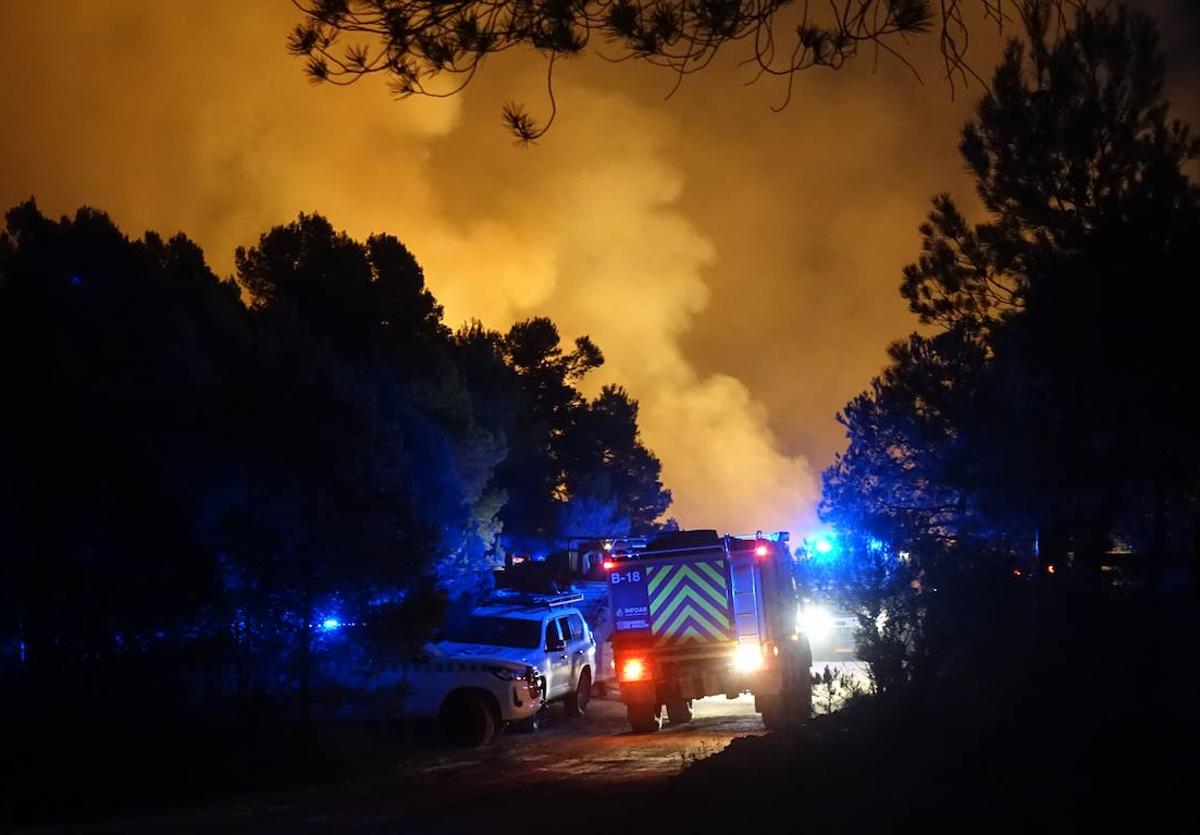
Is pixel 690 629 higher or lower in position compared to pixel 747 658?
higher

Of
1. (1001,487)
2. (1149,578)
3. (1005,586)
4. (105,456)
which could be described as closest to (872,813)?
(1005,586)

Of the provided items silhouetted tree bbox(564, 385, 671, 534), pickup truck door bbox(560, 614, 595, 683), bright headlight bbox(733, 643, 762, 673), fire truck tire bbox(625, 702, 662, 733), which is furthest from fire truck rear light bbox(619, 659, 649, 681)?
silhouetted tree bbox(564, 385, 671, 534)

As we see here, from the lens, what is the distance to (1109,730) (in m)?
8.37

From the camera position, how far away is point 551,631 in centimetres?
2027

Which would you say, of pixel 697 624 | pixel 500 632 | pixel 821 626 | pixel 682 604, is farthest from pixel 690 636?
pixel 821 626

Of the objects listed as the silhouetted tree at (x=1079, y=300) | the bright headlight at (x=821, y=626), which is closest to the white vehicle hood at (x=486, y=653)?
the silhouetted tree at (x=1079, y=300)

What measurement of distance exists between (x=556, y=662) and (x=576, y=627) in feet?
6.17

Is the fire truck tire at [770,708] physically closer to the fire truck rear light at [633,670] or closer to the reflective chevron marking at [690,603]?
the reflective chevron marking at [690,603]

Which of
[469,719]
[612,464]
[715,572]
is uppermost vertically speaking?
[612,464]

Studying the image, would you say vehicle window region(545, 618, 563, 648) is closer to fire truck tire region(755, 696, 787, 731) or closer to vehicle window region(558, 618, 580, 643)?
vehicle window region(558, 618, 580, 643)

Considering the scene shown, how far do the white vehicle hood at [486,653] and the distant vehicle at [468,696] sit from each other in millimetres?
120

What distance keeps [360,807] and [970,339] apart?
9115 millimetres

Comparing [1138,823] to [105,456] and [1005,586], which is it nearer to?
[1005,586]

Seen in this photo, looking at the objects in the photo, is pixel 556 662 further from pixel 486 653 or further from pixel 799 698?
pixel 799 698
